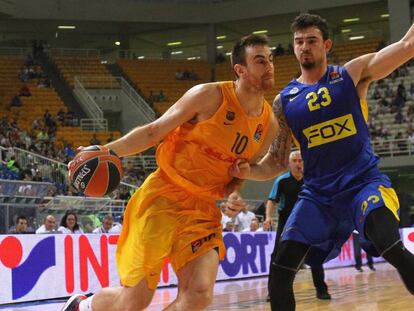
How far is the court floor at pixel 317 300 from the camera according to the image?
9180 mm

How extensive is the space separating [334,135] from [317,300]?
5359 millimetres

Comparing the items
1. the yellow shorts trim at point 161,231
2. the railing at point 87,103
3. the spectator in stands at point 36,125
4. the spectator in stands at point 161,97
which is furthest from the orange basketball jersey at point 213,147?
the spectator in stands at point 161,97

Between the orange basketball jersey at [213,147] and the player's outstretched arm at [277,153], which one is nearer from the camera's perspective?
the orange basketball jersey at [213,147]

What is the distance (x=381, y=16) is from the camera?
38.9 metres

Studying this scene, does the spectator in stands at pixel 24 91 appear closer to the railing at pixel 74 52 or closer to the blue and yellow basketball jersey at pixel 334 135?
the railing at pixel 74 52

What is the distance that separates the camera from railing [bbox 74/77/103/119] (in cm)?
3120

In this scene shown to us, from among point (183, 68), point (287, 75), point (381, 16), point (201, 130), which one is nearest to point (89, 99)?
point (183, 68)

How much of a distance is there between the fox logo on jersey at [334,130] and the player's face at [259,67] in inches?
18.4

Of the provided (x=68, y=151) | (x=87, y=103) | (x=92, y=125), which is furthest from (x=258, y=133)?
(x=87, y=103)

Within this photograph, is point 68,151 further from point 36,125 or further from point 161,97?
point 161,97

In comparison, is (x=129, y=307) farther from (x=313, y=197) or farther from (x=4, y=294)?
(x=4, y=294)

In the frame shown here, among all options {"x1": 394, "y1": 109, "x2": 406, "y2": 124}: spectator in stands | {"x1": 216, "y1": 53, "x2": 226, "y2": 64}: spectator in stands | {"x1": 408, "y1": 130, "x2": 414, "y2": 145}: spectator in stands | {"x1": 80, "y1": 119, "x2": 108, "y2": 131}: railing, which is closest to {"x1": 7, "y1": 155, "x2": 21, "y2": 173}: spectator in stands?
{"x1": 80, "y1": 119, "x2": 108, "y2": 131}: railing

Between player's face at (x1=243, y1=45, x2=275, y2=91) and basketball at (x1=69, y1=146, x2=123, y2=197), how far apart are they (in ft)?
3.79

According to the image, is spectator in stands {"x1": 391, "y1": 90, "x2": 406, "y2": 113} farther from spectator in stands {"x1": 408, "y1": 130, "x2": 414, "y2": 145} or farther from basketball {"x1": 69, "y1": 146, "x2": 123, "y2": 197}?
basketball {"x1": 69, "y1": 146, "x2": 123, "y2": 197}
